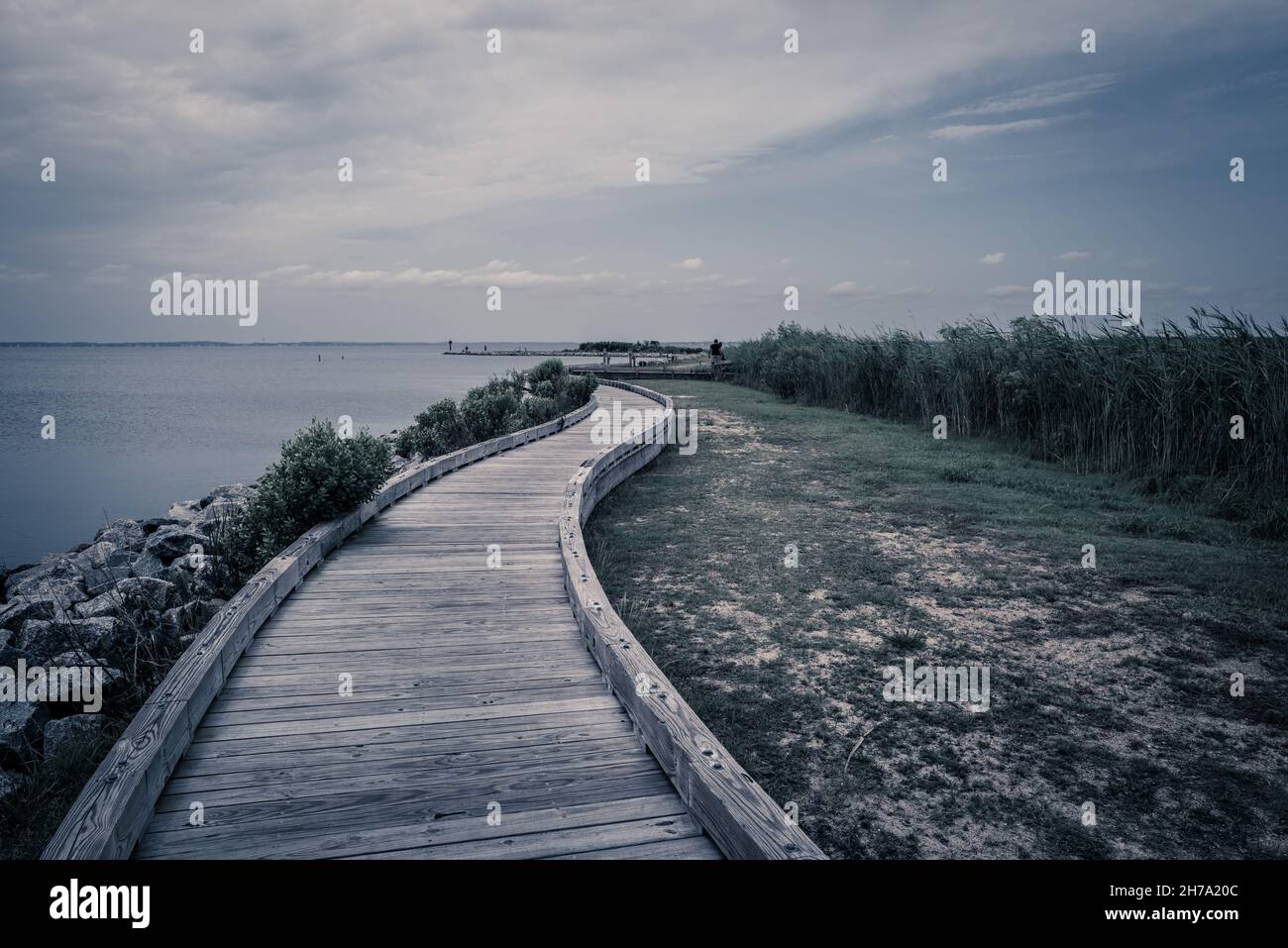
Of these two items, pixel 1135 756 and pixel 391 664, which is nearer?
pixel 1135 756

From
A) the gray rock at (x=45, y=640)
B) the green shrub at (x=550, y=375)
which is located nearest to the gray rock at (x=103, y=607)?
the gray rock at (x=45, y=640)

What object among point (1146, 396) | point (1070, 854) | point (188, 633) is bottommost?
point (1070, 854)

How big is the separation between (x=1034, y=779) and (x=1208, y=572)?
4805 mm

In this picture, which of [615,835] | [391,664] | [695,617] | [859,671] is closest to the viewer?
[615,835]

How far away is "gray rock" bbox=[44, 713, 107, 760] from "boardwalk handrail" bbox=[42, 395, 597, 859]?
101cm

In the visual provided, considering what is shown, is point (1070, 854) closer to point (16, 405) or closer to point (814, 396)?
point (814, 396)

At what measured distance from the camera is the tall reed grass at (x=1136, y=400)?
9641mm

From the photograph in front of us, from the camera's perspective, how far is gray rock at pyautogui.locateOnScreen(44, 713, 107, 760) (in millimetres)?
4266

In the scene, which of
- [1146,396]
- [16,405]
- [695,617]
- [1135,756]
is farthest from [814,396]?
[16,405]

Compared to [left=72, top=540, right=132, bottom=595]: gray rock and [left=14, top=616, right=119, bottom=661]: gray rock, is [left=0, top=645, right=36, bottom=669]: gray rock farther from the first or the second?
[left=72, top=540, right=132, bottom=595]: gray rock

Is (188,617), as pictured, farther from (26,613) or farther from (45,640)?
(26,613)

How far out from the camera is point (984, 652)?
5.54m

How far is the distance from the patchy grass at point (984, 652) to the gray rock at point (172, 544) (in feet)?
18.4

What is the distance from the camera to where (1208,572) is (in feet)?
23.5
